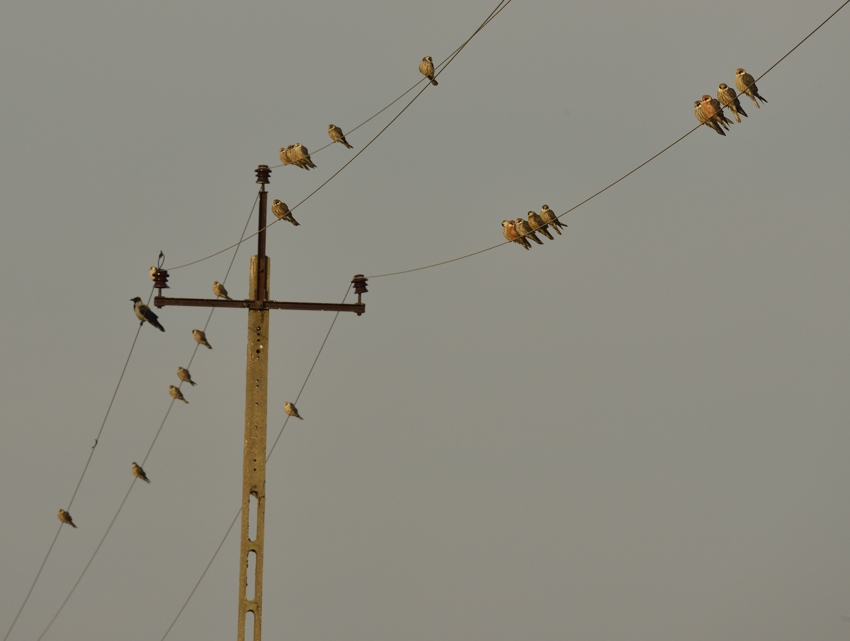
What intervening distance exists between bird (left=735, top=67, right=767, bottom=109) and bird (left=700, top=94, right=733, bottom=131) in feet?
0.92

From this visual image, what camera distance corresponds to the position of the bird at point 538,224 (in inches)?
681

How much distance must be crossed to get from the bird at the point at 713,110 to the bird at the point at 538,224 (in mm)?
2226

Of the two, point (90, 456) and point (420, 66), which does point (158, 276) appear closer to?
point (420, 66)

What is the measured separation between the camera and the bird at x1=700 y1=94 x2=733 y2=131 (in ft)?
51.6

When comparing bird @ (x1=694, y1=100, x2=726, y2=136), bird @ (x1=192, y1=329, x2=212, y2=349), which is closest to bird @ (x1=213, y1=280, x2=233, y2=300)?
bird @ (x1=192, y1=329, x2=212, y2=349)

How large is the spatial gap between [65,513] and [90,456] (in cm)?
334

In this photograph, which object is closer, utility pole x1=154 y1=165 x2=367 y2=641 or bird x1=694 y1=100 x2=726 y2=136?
bird x1=694 y1=100 x2=726 y2=136

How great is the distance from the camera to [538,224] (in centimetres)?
1739

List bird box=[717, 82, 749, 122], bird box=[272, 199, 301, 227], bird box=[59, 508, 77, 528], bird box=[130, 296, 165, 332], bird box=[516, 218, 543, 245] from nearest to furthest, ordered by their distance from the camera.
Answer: bird box=[717, 82, 749, 122] < bird box=[516, 218, 543, 245] < bird box=[130, 296, 165, 332] < bird box=[272, 199, 301, 227] < bird box=[59, 508, 77, 528]

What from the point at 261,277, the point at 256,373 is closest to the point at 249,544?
the point at 256,373

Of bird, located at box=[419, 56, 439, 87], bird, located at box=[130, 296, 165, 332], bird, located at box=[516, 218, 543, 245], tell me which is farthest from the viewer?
bird, located at box=[130, 296, 165, 332]

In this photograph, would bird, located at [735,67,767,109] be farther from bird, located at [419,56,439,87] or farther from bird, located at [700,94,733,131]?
bird, located at [419,56,439,87]

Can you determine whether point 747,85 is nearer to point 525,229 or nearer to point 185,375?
point 525,229

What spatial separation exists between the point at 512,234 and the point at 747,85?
3.20 meters
